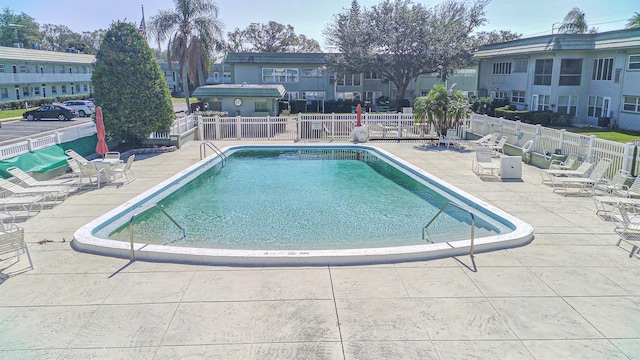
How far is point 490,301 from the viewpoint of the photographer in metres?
6.36

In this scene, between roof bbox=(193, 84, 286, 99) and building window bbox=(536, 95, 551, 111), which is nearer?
roof bbox=(193, 84, 286, 99)

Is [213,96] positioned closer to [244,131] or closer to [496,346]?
[244,131]

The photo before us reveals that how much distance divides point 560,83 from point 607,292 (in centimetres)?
3181

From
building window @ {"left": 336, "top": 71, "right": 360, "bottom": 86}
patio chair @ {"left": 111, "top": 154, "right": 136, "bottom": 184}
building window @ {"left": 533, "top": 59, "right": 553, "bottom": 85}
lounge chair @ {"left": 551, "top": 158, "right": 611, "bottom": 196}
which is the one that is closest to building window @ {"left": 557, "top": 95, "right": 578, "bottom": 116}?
building window @ {"left": 533, "top": 59, "right": 553, "bottom": 85}

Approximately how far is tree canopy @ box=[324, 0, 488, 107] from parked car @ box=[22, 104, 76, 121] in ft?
73.7

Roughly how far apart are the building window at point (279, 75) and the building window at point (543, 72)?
850 inches

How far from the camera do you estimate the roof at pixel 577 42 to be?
29.3m

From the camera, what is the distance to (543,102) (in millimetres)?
35281

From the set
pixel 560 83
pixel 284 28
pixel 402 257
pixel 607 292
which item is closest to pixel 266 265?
pixel 402 257

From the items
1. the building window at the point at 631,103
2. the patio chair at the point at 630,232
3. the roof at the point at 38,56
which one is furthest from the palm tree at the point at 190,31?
the patio chair at the point at 630,232

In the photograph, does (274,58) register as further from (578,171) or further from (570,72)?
(578,171)

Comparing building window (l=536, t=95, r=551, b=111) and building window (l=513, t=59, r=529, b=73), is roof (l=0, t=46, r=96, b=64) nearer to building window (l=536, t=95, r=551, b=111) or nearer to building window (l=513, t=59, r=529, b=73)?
building window (l=513, t=59, r=529, b=73)

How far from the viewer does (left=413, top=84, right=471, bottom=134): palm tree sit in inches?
827

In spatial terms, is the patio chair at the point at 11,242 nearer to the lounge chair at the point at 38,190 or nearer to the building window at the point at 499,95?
the lounge chair at the point at 38,190
